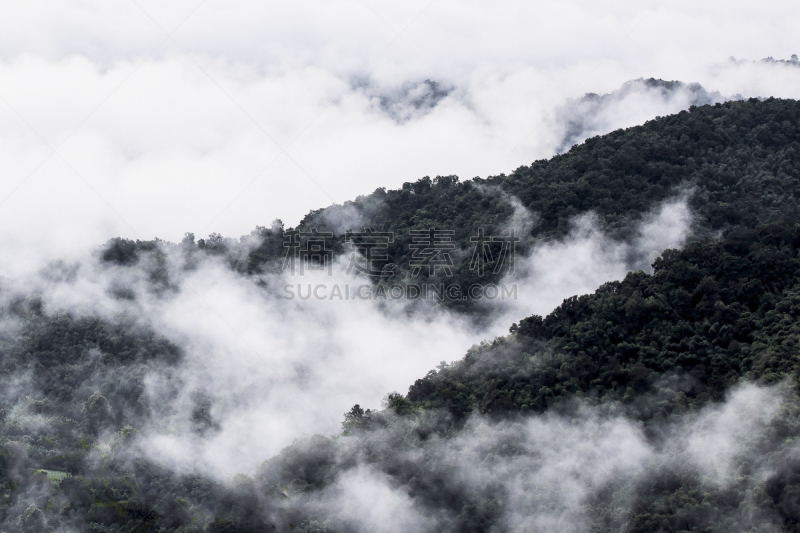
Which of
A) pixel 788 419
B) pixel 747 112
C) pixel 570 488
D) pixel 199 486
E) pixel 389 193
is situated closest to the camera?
pixel 788 419

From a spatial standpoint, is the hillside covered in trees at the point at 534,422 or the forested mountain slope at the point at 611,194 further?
the forested mountain slope at the point at 611,194

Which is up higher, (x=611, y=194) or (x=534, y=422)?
(x=611, y=194)

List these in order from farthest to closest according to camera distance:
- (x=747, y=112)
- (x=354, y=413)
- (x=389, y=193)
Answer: (x=389, y=193), (x=747, y=112), (x=354, y=413)

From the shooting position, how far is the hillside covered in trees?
73.5 feet

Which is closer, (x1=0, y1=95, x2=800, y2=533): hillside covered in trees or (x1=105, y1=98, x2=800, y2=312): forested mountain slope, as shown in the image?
(x1=0, y1=95, x2=800, y2=533): hillside covered in trees

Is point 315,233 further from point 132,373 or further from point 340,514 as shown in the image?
point 340,514

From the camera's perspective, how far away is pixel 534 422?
1017 inches

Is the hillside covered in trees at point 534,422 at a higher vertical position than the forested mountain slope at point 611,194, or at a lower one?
lower

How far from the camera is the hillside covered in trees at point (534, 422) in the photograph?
22.4 m

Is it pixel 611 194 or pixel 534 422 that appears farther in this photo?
pixel 611 194

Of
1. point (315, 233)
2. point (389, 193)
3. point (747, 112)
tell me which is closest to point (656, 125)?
point (747, 112)

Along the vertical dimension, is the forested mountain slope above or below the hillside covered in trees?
above

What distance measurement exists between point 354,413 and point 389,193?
50.5 ft

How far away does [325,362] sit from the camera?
33062 mm
